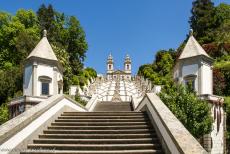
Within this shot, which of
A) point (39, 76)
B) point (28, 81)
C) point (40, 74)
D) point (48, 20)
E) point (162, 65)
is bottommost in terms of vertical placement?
point (28, 81)

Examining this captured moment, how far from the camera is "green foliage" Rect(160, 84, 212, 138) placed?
18844mm

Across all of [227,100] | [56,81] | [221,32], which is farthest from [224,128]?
[221,32]

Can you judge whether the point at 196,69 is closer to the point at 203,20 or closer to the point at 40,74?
the point at 40,74

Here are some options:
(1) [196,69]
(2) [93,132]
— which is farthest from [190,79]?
(2) [93,132]

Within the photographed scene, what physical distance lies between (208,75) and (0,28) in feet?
114

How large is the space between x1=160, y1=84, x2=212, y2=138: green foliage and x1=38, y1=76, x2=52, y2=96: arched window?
1272 centimetres

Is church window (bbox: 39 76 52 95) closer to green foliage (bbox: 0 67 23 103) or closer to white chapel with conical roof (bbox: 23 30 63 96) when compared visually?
white chapel with conical roof (bbox: 23 30 63 96)

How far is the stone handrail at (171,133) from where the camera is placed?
7.62m

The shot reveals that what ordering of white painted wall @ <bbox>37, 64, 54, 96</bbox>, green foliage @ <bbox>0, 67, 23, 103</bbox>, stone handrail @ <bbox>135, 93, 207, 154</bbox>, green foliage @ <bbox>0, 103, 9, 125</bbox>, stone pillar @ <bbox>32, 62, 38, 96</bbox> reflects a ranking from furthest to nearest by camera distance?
1. green foliage @ <bbox>0, 67, 23, 103</bbox>
2. green foliage @ <bbox>0, 103, 9, 125</bbox>
3. white painted wall @ <bbox>37, 64, 54, 96</bbox>
4. stone pillar @ <bbox>32, 62, 38, 96</bbox>
5. stone handrail @ <bbox>135, 93, 207, 154</bbox>

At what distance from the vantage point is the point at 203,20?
68.3m

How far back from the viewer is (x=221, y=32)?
59594mm

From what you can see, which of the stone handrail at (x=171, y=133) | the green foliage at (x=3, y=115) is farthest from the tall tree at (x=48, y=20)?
the stone handrail at (x=171, y=133)

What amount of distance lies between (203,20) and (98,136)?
60.4m

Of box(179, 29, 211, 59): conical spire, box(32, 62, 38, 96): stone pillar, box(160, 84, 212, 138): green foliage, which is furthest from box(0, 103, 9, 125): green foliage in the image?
box(160, 84, 212, 138): green foliage
